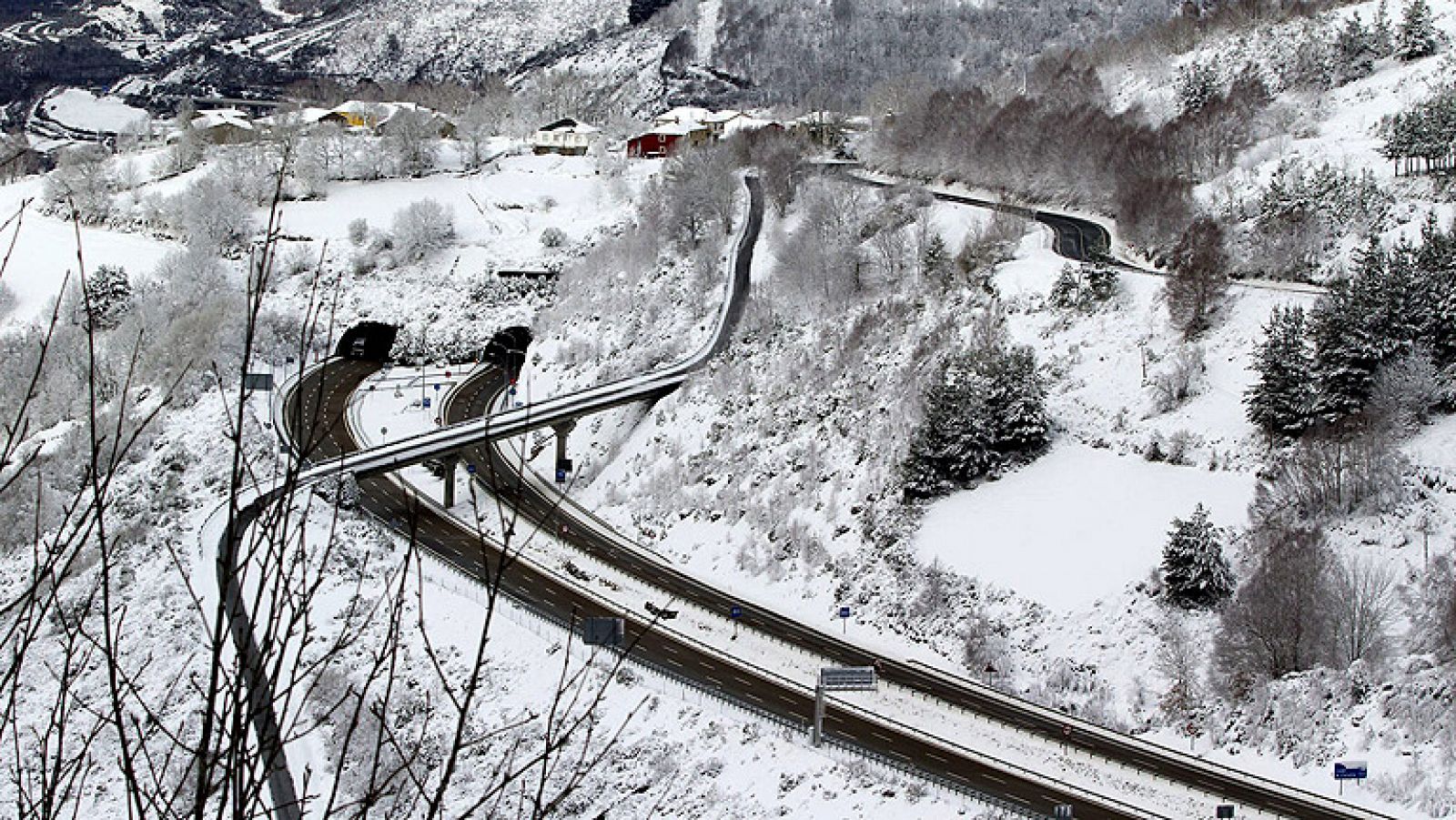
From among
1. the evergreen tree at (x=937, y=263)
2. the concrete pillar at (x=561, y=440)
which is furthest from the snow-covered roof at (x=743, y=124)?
the concrete pillar at (x=561, y=440)

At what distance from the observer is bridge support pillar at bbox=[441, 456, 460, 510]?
44.2 m

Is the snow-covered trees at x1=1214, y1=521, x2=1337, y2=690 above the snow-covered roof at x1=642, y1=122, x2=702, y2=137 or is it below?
below

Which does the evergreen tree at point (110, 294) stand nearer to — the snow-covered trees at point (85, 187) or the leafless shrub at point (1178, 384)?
the snow-covered trees at point (85, 187)

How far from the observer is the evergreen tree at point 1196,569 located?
31.0m

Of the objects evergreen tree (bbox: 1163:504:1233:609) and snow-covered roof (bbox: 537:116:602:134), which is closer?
evergreen tree (bbox: 1163:504:1233:609)

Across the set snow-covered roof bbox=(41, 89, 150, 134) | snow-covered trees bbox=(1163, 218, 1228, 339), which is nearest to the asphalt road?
snow-covered trees bbox=(1163, 218, 1228, 339)

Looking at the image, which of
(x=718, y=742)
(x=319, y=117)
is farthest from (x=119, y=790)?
(x=319, y=117)

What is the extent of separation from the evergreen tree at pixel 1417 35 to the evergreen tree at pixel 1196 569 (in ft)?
136

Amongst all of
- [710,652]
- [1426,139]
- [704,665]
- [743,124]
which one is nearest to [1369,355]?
[1426,139]

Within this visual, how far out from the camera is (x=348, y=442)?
165 ft

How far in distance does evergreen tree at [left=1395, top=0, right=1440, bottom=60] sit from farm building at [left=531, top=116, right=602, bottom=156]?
162 ft

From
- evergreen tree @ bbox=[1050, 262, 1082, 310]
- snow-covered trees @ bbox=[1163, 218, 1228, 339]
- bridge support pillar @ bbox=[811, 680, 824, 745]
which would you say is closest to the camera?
bridge support pillar @ bbox=[811, 680, 824, 745]

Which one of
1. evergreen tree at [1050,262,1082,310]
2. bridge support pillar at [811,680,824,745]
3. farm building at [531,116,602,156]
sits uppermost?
farm building at [531,116,602,156]

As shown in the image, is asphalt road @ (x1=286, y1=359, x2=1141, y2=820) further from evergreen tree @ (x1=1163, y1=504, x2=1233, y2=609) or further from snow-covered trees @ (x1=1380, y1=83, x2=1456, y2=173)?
snow-covered trees @ (x1=1380, y1=83, x2=1456, y2=173)
